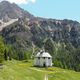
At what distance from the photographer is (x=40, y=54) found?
455 ft

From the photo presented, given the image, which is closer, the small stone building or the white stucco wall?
the small stone building

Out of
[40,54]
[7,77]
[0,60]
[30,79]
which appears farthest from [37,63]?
[7,77]

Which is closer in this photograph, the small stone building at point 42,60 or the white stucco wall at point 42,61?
the small stone building at point 42,60

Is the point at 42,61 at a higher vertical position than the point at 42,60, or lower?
lower

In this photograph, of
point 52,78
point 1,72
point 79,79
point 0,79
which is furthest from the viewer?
point 79,79

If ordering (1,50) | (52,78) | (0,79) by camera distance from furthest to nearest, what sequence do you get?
(1,50) < (52,78) < (0,79)

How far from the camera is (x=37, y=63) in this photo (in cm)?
13475

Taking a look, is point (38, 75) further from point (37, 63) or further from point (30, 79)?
point (37, 63)

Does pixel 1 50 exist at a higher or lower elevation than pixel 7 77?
higher

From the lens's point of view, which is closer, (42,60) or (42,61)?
(42,61)

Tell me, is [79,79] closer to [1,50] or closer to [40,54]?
[1,50]

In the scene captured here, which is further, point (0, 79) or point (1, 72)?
point (1, 72)

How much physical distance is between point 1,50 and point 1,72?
2931 centimetres

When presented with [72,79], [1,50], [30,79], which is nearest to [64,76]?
[72,79]
